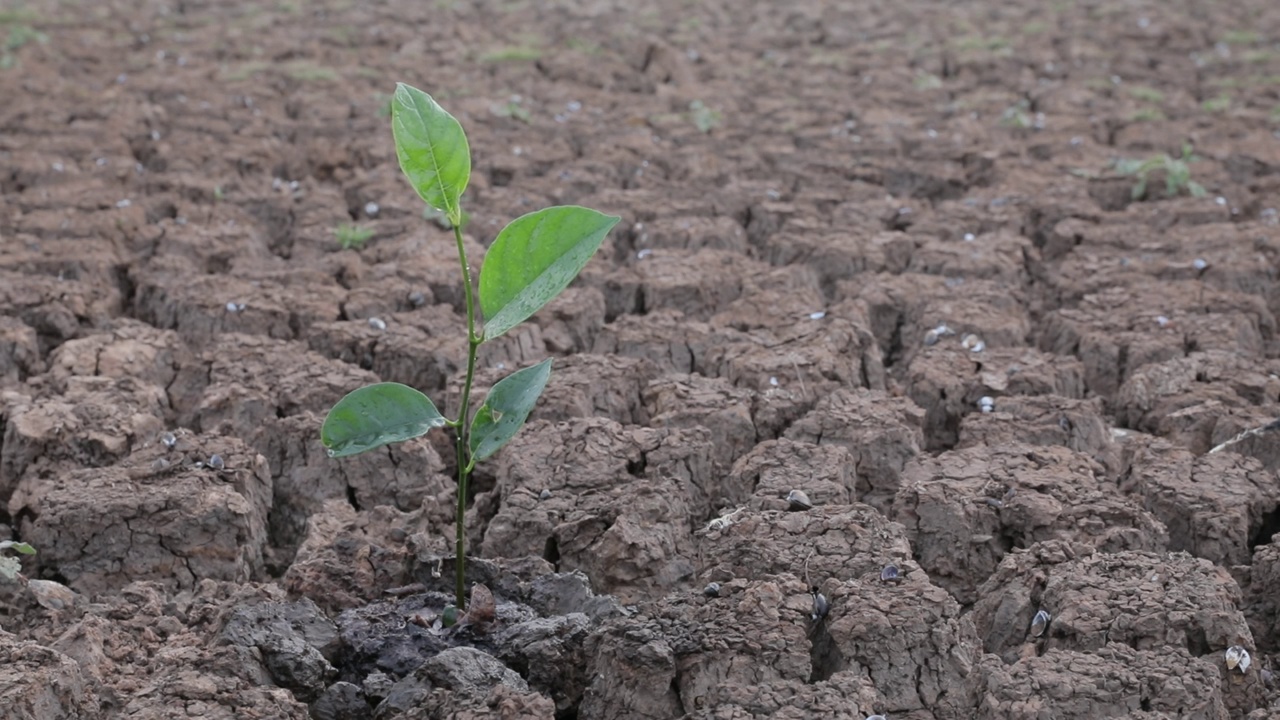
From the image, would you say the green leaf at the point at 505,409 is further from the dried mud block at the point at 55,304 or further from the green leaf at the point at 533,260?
the dried mud block at the point at 55,304

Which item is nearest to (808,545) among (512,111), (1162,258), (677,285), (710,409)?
(710,409)

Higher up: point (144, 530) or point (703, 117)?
point (144, 530)

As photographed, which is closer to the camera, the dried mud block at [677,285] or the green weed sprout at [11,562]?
the green weed sprout at [11,562]

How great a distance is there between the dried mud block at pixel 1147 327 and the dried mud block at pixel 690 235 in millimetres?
1070

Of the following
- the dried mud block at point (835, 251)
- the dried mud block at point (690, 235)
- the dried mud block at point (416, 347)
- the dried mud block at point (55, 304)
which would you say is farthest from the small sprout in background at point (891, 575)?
the dried mud block at point (55, 304)

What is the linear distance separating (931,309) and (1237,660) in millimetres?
1703

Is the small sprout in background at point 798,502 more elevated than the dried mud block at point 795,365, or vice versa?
the small sprout in background at point 798,502

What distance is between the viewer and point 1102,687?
2064 mm

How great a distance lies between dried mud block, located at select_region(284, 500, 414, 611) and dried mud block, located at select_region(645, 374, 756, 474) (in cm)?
68

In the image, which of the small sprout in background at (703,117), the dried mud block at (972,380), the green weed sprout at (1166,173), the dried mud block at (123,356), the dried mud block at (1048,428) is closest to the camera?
the dried mud block at (1048,428)

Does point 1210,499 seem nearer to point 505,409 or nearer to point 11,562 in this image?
point 505,409

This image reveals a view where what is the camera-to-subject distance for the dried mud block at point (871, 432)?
2939mm

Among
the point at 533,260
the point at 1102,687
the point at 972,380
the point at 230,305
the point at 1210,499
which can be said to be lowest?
the point at 230,305

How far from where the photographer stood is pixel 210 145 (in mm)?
5348
